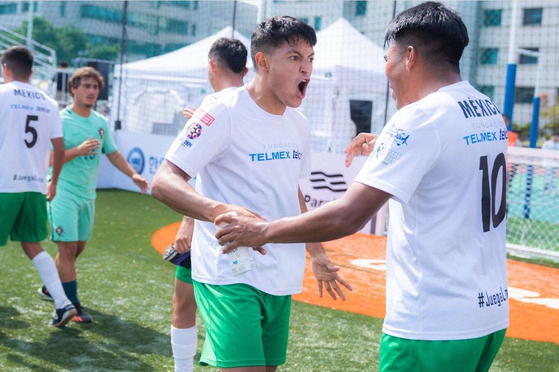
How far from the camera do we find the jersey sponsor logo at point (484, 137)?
2.13 m

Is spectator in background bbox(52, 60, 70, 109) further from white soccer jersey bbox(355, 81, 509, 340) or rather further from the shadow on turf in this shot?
white soccer jersey bbox(355, 81, 509, 340)

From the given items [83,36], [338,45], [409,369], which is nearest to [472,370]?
[409,369]

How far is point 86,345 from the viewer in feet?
16.3

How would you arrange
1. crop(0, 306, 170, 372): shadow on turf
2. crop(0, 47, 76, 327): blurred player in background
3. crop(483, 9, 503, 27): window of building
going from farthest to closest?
crop(483, 9, 503, 27): window of building → crop(0, 47, 76, 327): blurred player in background → crop(0, 306, 170, 372): shadow on turf

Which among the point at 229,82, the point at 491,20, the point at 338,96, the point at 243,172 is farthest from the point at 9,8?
the point at 243,172

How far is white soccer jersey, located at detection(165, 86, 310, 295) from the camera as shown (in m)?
2.90

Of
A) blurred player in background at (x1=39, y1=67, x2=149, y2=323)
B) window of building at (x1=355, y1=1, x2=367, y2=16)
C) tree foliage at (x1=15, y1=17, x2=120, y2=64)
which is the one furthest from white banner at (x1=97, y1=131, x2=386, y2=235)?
tree foliage at (x1=15, y1=17, x2=120, y2=64)

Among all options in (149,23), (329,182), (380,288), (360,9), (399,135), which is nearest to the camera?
(399,135)

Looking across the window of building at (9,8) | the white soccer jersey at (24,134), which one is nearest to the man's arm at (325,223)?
the white soccer jersey at (24,134)

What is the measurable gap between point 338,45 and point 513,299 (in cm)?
978

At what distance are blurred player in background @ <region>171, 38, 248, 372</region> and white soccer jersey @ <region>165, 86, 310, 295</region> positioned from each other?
878 millimetres

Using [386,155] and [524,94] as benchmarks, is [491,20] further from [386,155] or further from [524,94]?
[386,155]

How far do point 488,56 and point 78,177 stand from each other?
38.1 meters

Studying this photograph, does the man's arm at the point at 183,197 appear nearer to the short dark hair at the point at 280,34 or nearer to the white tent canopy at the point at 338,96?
the short dark hair at the point at 280,34
